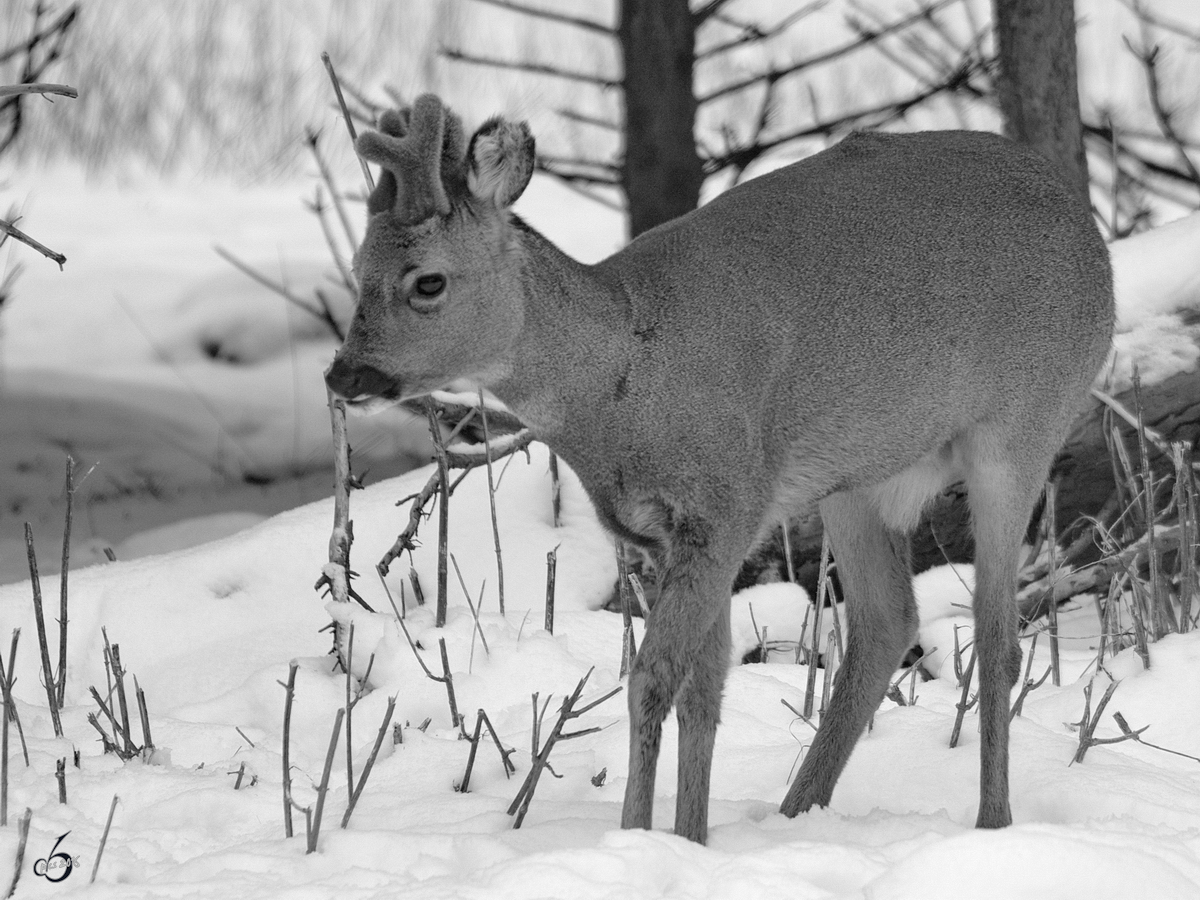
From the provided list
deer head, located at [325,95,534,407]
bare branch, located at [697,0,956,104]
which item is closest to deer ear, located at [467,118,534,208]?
deer head, located at [325,95,534,407]

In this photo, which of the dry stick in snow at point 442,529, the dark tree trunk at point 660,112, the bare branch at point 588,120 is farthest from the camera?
the bare branch at point 588,120

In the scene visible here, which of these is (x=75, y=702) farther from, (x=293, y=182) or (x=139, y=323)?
(x=293, y=182)

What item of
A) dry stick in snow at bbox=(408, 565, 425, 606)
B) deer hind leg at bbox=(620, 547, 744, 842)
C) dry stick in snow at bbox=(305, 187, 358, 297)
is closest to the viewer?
deer hind leg at bbox=(620, 547, 744, 842)

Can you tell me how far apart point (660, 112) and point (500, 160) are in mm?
4694

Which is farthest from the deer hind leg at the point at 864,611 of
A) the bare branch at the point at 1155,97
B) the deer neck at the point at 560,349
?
the bare branch at the point at 1155,97

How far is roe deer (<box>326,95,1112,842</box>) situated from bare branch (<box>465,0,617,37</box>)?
432 centimetres

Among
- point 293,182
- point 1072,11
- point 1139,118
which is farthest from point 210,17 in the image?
point 1139,118

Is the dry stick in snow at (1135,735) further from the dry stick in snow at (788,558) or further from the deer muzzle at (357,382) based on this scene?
the deer muzzle at (357,382)

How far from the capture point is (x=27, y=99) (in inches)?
318

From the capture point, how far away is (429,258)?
3510 millimetres

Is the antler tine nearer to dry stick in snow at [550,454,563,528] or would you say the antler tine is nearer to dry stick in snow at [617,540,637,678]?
dry stick in snow at [617,540,637,678]

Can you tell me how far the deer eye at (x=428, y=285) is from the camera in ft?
11.5

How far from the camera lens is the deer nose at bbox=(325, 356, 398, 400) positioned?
3453mm

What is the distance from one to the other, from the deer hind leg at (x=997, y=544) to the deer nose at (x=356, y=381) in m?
1.63
